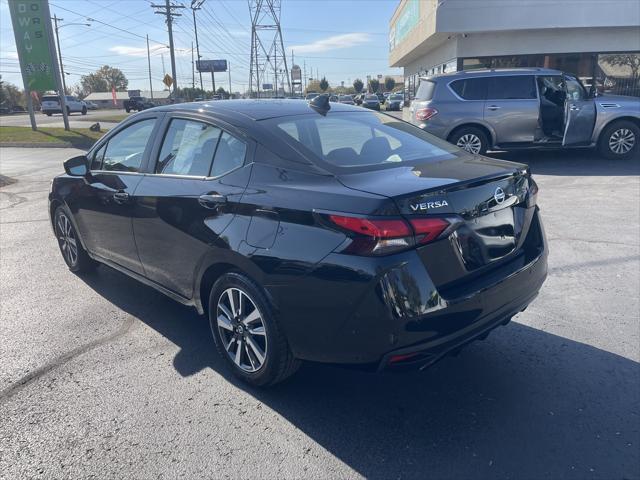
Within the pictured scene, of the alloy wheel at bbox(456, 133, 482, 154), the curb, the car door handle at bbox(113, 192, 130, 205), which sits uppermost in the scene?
the car door handle at bbox(113, 192, 130, 205)

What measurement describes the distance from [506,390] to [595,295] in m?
1.85

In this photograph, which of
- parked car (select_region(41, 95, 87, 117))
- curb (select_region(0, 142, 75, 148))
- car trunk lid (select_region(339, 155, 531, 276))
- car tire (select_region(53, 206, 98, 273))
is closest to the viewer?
car trunk lid (select_region(339, 155, 531, 276))

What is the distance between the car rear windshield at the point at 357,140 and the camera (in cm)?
318

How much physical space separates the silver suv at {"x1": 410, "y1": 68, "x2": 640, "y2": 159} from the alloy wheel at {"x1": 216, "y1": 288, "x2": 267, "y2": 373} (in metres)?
8.98

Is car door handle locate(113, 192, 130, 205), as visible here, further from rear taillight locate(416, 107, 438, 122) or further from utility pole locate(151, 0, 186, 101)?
utility pole locate(151, 0, 186, 101)

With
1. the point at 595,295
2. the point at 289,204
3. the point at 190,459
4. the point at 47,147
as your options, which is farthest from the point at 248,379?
the point at 47,147

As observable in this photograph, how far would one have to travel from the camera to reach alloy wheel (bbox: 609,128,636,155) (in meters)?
11.5

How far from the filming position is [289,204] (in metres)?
2.81

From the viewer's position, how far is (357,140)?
354 centimetres

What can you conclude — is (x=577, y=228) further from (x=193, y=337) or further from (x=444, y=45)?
(x=444, y=45)

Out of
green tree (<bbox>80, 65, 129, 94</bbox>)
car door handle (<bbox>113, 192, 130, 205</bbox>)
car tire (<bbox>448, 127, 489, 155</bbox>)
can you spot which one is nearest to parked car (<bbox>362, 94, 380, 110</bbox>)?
car tire (<bbox>448, 127, 489, 155</bbox>)

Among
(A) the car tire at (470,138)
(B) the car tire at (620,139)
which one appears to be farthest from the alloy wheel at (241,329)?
(B) the car tire at (620,139)

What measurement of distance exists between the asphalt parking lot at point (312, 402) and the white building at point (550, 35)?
1986 centimetres

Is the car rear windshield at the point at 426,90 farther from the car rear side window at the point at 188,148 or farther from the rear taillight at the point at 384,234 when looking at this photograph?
the rear taillight at the point at 384,234
